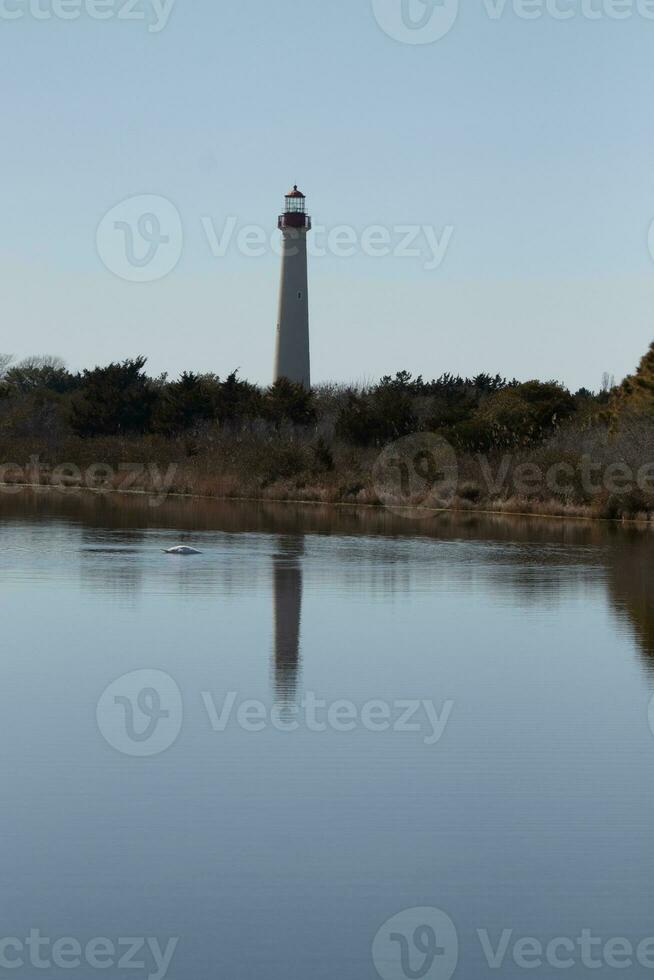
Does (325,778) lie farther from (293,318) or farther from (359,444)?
(293,318)

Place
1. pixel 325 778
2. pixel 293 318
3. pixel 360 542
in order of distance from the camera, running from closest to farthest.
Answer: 1. pixel 325 778
2. pixel 360 542
3. pixel 293 318

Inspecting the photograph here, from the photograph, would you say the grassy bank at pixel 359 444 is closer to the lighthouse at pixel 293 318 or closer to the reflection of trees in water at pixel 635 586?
the lighthouse at pixel 293 318

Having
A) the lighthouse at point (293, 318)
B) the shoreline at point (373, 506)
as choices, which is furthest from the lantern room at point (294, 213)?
the shoreline at point (373, 506)

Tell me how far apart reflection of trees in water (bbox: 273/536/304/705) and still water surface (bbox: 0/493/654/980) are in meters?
0.06

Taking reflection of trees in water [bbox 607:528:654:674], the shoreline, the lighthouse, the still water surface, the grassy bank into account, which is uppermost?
the lighthouse

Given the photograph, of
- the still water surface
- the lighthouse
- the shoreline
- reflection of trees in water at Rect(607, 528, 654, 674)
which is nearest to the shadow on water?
reflection of trees in water at Rect(607, 528, 654, 674)

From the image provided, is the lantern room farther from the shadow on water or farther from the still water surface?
the still water surface

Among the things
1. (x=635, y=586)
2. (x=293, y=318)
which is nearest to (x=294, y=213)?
(x=293, y=318)

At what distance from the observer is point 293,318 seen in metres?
63.9

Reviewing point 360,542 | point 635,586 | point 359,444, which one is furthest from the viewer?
point 359,444

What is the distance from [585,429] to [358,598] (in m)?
26.9

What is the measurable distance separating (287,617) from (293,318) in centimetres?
4707

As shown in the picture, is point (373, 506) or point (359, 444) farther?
point (359, 444)

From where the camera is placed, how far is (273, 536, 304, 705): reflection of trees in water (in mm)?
12968
